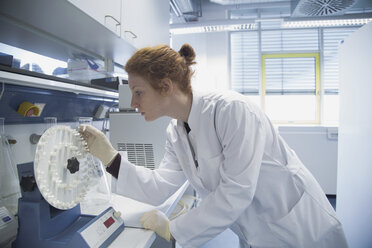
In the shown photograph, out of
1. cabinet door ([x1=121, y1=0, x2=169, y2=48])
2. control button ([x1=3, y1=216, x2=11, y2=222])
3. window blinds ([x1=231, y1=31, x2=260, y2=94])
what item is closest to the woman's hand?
control button ([x1=3, y1=216, x2=11, y2=222])

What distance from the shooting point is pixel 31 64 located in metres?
1.33

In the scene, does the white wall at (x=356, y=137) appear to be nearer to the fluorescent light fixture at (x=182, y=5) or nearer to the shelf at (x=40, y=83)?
the shelf at (x=40, y=83)

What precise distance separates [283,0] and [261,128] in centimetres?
396

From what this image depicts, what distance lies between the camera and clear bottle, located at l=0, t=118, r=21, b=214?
827 millimetres

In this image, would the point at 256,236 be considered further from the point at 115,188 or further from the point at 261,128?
the point at 115,188

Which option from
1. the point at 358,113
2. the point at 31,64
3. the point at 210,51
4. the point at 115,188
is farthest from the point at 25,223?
the point at 210,51

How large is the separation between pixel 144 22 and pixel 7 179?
120cm

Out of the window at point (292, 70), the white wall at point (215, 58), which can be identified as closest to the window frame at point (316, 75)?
the window at point (292, 70)

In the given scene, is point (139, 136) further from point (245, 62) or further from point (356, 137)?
point (245, 62)

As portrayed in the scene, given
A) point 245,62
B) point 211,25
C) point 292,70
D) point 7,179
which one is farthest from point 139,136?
point 292,70

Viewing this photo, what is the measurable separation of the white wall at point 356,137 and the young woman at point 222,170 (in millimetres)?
777

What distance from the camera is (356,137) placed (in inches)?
59.4

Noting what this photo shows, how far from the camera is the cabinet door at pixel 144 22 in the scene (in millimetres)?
1328

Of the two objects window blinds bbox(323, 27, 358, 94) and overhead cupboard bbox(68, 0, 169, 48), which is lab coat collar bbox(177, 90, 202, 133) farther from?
window blinds bbox(323, 27, 358, 94)
